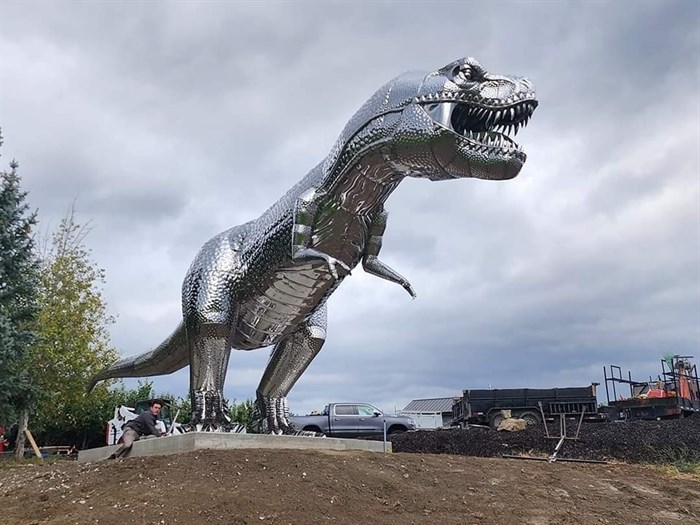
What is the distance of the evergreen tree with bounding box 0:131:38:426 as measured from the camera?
13.2 meters

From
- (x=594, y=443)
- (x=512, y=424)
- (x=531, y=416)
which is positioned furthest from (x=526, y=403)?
(x=594, y=443)

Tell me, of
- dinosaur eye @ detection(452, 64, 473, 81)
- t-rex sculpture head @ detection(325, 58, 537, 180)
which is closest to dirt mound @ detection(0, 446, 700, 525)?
t-rex sculpture head @ detection(325, 58, 537, 180)

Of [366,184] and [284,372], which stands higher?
[366,184]

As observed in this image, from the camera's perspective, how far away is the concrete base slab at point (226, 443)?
Result: 5.80 m

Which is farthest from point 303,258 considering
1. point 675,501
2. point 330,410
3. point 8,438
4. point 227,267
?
point 8,438

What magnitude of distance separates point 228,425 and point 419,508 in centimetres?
223

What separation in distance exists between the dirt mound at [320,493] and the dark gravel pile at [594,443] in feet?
13.6

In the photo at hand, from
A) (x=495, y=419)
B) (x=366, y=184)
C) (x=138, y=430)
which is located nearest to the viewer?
(x=366, y=184)

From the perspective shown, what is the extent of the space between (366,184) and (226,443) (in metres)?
2.55

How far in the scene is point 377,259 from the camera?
649 centimetres

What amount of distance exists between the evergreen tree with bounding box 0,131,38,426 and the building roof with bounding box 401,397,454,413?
641 inches

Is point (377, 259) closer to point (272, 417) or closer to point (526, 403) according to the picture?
point (272, 417)

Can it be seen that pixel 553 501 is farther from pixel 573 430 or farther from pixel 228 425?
pixel 573 430

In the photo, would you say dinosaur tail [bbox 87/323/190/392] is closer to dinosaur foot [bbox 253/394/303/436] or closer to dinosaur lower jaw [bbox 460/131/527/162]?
dinosaur foot [bbox 253/394/303/436]
